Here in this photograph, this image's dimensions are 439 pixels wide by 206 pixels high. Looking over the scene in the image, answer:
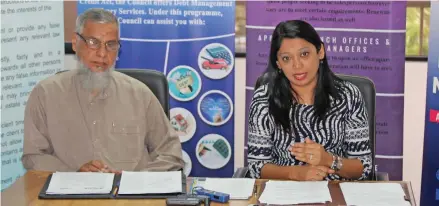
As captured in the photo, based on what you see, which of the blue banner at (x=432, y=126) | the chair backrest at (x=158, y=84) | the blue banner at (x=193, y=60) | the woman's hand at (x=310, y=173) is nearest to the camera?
the woman's hand at (x=310, y=173)

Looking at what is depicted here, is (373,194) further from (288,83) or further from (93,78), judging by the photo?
(93,78)

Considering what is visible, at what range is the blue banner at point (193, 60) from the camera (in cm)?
455

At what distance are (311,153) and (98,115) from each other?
0.98 m

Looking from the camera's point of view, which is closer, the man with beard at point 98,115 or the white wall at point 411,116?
the man with beard at point 98,115

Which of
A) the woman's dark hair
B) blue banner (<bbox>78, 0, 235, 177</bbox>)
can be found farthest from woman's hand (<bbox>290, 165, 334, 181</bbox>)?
blue banner (<bbox>78, 0, 235, 177</bbox>)

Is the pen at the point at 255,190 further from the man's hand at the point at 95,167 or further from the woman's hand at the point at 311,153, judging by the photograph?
the man's hand at the point at 95,167

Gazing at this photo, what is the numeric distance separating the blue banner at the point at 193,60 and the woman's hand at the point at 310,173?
5.39 ft

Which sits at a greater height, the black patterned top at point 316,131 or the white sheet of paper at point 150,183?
the black patterned top at point 316,131

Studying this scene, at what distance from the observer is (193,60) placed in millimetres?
4605

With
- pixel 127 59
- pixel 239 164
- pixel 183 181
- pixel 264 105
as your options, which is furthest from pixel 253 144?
pixel 239 164

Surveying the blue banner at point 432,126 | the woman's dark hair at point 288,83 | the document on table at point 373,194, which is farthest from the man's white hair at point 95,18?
the blue banner at point 432,126

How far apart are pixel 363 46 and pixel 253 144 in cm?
137

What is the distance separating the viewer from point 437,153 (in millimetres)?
4234

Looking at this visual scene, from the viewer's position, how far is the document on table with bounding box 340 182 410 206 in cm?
269
